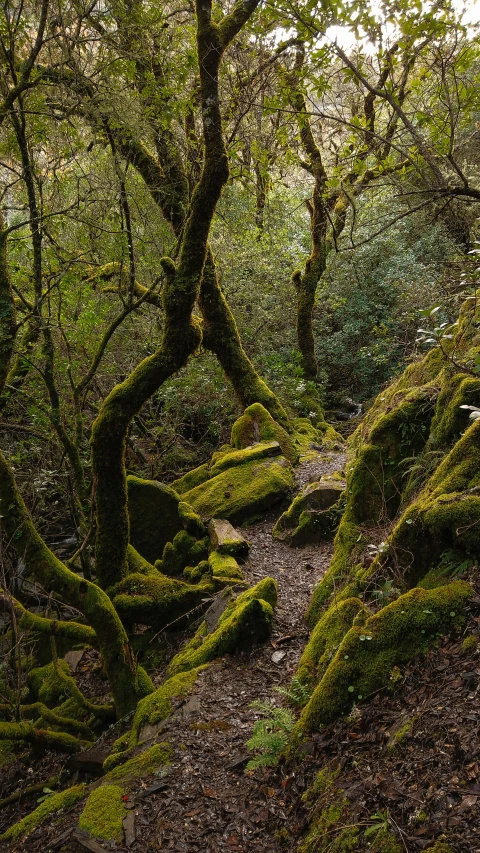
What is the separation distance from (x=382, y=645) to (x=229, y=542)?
4.34 metres

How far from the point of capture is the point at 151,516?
9008mm

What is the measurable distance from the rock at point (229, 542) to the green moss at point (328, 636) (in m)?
2.94

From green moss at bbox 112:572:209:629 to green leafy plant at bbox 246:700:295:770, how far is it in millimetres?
3215

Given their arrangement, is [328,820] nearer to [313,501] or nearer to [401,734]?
[401,734]

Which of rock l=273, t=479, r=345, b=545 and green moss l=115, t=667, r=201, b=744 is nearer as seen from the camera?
green moss l=115, t=667, r=201, b=744

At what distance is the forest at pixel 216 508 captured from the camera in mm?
3346

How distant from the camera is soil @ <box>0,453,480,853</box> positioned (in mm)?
2502

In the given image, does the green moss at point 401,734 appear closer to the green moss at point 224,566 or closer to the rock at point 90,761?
the rock at point 90,761

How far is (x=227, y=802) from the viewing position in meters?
3.70

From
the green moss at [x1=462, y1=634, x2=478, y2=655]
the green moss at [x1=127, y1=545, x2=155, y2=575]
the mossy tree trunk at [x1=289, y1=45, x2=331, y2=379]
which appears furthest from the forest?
the mossy tree trunk at [x1=289, y1=45, x2=331, y2=379]

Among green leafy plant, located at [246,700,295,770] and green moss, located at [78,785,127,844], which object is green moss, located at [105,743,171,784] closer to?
green moss, located at [78,785,127,844]

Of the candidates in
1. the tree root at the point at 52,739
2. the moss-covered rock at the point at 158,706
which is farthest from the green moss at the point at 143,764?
the tree root at the point at 52,739

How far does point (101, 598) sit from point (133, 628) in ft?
6.24

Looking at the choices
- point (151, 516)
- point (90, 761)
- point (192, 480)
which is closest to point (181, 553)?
point (151, 516)
